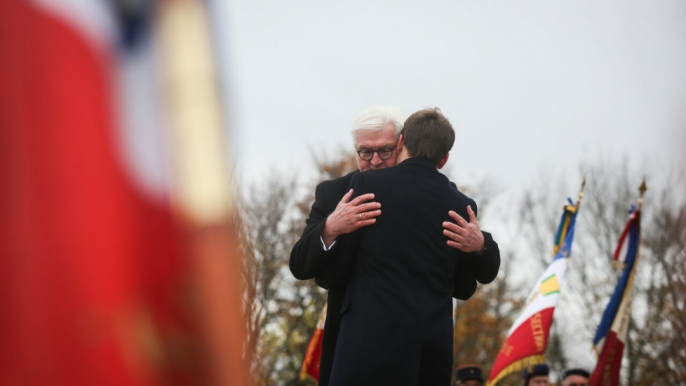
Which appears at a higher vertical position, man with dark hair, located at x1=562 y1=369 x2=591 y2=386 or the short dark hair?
the short dark hair

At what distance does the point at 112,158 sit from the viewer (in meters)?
0.96

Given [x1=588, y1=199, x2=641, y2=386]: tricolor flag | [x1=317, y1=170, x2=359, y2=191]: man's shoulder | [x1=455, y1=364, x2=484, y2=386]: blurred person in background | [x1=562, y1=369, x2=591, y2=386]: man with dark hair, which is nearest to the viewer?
[x1=317, y1=170, x2=359, y2=191]: man's shoulder

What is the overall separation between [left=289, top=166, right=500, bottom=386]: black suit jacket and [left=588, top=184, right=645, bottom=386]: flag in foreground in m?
6.37

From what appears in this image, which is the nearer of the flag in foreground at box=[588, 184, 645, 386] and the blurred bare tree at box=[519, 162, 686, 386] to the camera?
the flag in foreground at box=[588, 184, 645, 386]

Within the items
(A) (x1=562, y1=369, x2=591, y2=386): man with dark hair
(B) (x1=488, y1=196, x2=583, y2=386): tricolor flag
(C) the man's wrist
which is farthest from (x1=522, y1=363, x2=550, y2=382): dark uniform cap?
(C) the man's wrist

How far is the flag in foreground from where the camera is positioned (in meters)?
10.0

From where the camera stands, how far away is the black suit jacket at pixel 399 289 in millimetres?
3584

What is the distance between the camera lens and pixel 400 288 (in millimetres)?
Result: 3596

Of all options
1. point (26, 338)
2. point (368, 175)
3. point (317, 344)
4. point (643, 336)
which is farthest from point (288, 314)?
point (26, 338)

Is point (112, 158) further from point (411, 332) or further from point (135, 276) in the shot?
point (411, 332)

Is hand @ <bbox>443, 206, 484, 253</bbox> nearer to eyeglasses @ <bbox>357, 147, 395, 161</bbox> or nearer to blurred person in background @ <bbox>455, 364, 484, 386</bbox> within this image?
eyeglasses @ <bbox>357, 147, 395, 161</bbox>

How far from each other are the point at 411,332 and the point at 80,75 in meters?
2.75

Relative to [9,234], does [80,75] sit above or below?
above

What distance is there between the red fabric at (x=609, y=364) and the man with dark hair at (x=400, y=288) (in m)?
6.60
